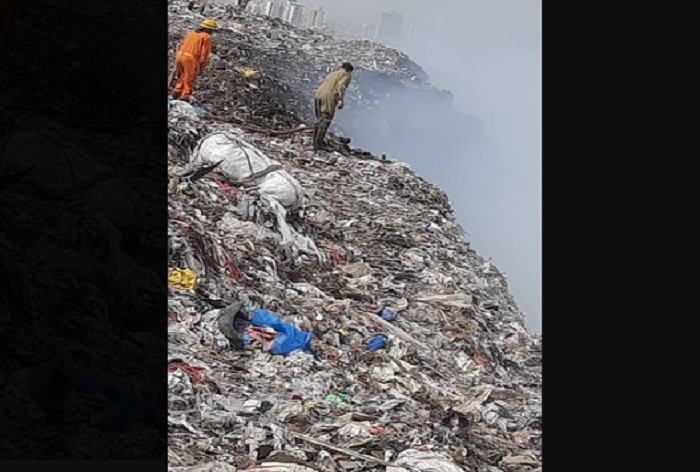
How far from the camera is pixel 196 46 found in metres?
5.16

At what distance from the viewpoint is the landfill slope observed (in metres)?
4.98

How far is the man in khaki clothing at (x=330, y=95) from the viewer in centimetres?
520

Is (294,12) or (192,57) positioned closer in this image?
(192,57)

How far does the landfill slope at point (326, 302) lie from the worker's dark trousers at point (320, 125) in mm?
46

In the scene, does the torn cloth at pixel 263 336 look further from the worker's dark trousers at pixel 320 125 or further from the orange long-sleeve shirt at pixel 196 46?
the orange long-sleeve shirt at pixel 196 46

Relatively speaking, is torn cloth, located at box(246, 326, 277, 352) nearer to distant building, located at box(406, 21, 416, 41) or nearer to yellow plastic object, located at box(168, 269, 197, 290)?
yellow plastic object, located at box(168, 269, 197, 290)
